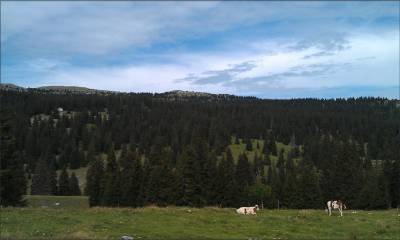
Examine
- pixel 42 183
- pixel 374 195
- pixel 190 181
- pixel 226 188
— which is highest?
pixel 190 181

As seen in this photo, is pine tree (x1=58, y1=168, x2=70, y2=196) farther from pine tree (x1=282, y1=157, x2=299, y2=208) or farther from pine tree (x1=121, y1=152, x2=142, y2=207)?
pine tree (x1=282, y1=157, x2=299, y2=208)

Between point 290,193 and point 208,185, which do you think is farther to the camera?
point 290,193

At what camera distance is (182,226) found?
74.6ft

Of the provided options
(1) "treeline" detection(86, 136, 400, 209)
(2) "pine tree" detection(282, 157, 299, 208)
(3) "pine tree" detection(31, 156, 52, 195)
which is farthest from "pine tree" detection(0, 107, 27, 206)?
(3) "pine tree" detection(31, 156, 52, 195)

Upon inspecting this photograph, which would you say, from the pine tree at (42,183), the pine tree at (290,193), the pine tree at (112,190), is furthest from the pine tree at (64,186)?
the pine tree at (290,193)

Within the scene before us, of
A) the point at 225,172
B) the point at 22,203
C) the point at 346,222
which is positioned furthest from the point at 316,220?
the point at 225,172

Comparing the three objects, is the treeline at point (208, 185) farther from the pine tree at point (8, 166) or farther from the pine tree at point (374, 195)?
the pine tree at point (8, 166)

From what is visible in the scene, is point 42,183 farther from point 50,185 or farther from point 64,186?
point 64,186

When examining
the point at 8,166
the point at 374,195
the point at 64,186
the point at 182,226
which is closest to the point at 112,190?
the point at 8,166

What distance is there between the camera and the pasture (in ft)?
64.4

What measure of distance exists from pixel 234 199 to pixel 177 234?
6178 centimetres

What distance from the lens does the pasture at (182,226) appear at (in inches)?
773

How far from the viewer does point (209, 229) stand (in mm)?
21938

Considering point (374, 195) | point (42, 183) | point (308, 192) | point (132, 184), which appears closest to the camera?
point (374, 195)
